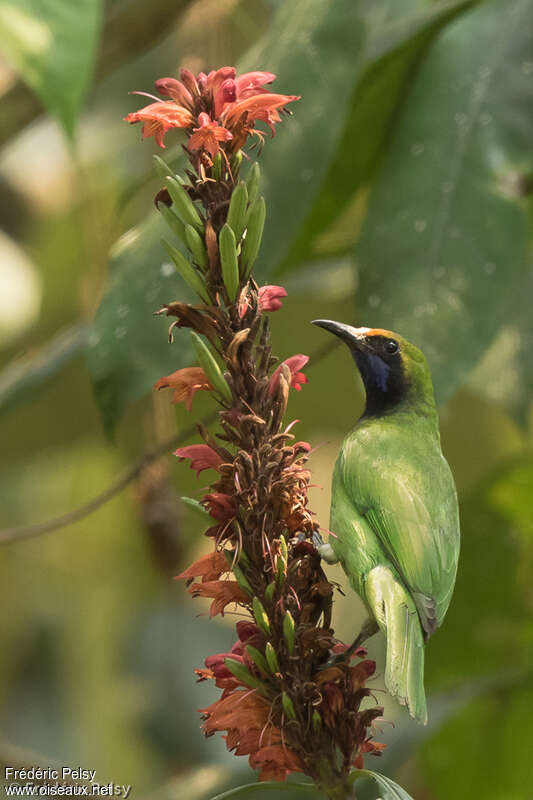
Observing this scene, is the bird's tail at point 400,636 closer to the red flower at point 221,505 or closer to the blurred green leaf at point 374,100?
the red flower at point 221,505

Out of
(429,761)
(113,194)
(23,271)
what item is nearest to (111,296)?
(429,761)

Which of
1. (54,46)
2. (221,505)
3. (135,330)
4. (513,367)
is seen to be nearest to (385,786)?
(221,505)

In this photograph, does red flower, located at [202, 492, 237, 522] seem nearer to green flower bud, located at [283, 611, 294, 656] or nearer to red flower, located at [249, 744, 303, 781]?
green flower bud, located at [283, 611, 294, 656]

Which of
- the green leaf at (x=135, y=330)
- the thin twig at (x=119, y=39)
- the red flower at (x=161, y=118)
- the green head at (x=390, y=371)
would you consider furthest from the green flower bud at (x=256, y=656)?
the thin twig at (x=119, y=39)

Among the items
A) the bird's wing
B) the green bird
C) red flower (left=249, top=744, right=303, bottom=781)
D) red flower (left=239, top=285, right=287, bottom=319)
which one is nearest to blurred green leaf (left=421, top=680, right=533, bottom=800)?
the green bird

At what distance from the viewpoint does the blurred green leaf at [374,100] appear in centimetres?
247

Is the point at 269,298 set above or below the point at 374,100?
below

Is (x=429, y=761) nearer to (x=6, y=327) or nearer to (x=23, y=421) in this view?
(x=23, y=421)

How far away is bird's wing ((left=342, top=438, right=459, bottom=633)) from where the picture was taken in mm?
1795

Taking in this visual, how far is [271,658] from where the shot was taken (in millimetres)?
1277

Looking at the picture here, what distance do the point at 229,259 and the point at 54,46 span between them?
2.82 feet

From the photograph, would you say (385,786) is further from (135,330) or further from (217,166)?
(135,330)

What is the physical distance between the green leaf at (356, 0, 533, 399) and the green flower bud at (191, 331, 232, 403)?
37.3 inches

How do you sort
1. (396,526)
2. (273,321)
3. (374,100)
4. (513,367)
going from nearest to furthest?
(396,526), (374,100), (513,367), (273,321)
